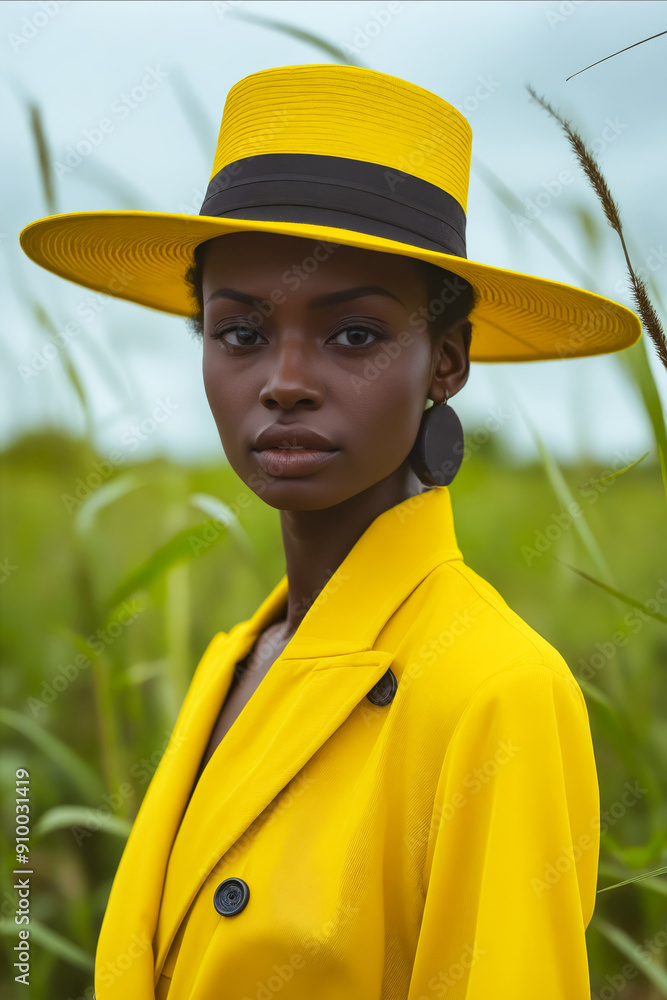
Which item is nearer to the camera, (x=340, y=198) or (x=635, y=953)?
(x=340, y=198)

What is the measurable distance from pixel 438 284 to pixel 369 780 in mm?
709

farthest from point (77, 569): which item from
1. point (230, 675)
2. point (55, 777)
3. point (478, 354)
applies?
point (478, 354)

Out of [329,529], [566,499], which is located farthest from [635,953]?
[329,529]

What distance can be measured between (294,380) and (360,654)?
0.39 m

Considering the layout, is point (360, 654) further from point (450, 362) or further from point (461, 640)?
point (450, 362)

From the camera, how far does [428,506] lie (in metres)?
1.22

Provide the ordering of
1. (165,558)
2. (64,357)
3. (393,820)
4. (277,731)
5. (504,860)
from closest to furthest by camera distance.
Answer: (504,860) → (393,820) → (277,731) → (165,558) → (64,357)

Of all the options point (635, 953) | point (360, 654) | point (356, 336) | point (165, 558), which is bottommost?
point (635, 953)

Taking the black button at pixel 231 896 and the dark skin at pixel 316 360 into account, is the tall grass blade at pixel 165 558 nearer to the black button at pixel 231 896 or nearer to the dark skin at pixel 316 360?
the dark skin at pixel 316 360

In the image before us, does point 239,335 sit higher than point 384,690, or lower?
higher

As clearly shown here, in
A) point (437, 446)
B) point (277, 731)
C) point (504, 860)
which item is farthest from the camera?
point (437, 446)

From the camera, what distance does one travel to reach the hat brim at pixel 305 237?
1040 mm

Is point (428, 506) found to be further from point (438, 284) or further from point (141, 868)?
point (141, 868)

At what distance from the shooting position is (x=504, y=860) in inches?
34.6
